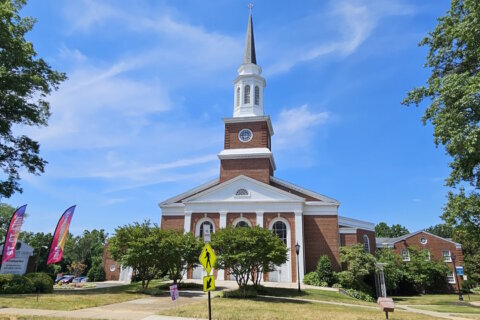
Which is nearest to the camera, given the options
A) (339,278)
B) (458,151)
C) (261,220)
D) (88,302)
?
(458,151)

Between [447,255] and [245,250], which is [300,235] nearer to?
[245,250]

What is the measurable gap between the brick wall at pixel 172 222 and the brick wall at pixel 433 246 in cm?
2580

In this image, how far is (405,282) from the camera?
35469mm

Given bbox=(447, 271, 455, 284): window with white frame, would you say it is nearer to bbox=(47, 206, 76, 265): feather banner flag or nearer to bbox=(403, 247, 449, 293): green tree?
bbox=(403, 247, 449, 293): green tree

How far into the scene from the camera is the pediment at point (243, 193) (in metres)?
28.7

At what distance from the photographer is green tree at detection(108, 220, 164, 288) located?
65.0 ft

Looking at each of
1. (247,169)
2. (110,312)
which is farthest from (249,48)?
(110,312)

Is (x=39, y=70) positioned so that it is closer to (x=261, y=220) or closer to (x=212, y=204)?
(x=212, y=204)

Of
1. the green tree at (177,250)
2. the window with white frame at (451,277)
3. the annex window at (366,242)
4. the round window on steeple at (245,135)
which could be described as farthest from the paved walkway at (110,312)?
the window with white frame at (451,277)

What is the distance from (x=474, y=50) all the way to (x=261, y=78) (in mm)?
23513

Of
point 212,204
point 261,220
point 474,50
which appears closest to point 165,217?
point 212,204

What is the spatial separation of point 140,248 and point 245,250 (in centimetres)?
625

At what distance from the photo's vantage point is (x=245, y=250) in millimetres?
18312

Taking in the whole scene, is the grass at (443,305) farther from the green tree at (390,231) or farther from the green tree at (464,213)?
the green tree at (390,231)
